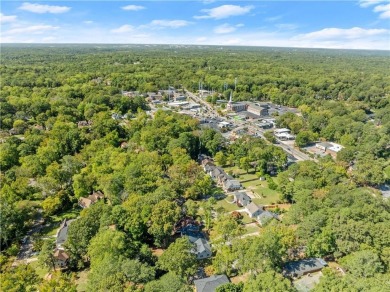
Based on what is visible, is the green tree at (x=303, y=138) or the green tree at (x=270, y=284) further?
the green tree at (x=303, y=138)

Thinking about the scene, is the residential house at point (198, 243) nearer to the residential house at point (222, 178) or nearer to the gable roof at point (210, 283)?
the gable roof at point (210, 283)

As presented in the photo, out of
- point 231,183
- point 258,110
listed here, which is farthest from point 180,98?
point 231,183

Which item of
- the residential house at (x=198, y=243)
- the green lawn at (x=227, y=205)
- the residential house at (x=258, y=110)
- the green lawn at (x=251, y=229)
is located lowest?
the green lawn at (x=251, y=229)

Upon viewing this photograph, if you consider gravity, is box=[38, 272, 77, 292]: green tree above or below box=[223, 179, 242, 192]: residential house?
above

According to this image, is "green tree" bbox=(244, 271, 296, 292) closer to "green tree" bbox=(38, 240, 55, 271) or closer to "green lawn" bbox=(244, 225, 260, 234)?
"green lawn" bbox=(244, 225, 260, 234)

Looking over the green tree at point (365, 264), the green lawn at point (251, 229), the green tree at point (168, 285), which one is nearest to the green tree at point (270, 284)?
the green tree at point (168, 285)

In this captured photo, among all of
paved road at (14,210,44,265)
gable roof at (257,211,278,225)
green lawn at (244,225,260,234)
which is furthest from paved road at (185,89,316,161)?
paved road at (14,210,44,265)

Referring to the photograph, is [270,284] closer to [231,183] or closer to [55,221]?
[231,183]

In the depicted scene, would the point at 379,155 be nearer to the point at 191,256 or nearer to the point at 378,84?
the point at 191,256
